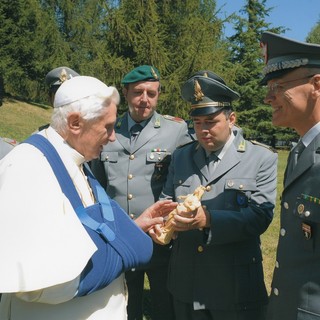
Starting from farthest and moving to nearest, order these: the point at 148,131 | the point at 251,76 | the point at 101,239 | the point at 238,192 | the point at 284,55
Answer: the point at 251,76 < the point at 148,131 < the point at 238,192 < the point at 284,55 < the point at 101,239

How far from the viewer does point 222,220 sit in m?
2.58

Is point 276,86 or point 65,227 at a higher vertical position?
point 276,86

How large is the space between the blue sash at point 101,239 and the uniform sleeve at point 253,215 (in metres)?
0.66

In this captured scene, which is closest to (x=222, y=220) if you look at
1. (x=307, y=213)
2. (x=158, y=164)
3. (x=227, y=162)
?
→ (x=227, y=162)

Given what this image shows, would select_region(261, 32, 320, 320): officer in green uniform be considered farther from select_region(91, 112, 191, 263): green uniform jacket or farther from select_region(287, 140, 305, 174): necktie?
select_region(91, 112, 191, 263): green uniform jacket

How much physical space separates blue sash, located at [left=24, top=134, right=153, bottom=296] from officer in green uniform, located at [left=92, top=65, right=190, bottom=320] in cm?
151

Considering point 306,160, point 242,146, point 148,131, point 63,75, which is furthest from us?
point 63,75

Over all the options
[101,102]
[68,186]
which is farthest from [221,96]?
[68,186]

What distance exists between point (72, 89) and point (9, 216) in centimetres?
72

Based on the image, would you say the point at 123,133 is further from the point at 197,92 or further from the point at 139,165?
the point at 197,92

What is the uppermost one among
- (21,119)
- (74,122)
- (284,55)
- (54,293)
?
(284,55)

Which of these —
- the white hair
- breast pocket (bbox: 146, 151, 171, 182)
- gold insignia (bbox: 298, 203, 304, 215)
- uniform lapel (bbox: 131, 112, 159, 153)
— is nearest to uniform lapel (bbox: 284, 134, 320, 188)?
gold insignia (bbox: 298, 203, 304, 215)

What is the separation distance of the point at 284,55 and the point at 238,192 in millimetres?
1011

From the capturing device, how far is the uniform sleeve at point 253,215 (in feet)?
8.49
